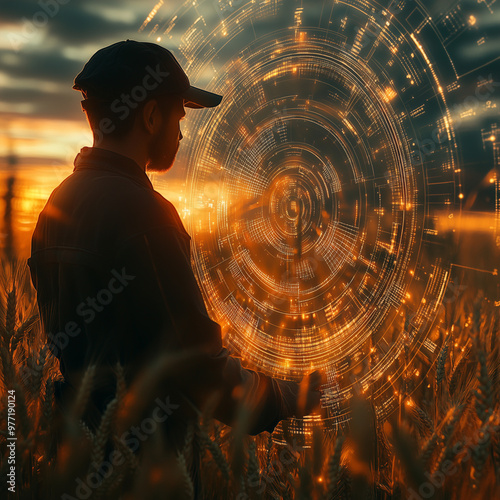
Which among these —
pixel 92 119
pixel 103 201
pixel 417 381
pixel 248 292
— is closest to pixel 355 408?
pixel 417 381

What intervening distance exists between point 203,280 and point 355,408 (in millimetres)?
1634

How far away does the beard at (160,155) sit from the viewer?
2.32 m

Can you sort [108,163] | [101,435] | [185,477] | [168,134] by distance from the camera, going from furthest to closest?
1. [168,134]
2. [108,163]
3. [101,435]
4. [185,477]

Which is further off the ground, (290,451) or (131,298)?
(131,298)

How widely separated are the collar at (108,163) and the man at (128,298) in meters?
0.02

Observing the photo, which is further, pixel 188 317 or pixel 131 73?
pixel 131 73

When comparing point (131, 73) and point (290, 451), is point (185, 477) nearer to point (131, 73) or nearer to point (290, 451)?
point (290, 451)

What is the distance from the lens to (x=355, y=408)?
3.78 feet

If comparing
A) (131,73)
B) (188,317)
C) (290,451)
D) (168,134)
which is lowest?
(290,451)

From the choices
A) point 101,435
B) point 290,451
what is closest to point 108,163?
point 101,435

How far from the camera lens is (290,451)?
2.02m

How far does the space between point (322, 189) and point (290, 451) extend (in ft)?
4.05

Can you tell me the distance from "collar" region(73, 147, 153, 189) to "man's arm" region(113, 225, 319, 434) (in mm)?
467

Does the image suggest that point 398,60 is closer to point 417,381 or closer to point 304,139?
point 304,139
